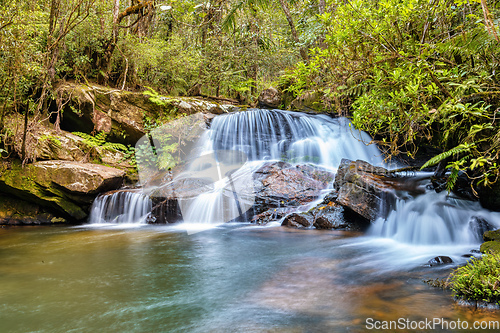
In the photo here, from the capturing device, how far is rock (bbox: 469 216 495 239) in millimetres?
4840

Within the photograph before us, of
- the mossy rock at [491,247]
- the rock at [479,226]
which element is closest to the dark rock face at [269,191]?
the rock at [479,226]

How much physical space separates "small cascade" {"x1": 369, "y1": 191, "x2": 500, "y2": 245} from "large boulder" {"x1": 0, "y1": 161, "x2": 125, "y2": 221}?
7486 mm

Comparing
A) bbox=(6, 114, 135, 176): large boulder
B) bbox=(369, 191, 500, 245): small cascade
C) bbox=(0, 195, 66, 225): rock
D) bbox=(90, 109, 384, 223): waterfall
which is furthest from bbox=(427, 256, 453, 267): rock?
bbox=(0, 195, 66, 225): rock

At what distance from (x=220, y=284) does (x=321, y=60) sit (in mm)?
4244

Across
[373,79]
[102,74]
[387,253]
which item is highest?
[102,74]

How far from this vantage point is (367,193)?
6461mm

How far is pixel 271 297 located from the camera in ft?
11.1

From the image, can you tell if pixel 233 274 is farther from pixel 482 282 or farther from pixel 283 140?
pixel 283 140

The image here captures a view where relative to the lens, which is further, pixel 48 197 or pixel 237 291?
pixel 48 197

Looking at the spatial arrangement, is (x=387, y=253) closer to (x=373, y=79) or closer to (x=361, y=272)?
(x=361, y=272)

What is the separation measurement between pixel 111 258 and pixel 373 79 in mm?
5403

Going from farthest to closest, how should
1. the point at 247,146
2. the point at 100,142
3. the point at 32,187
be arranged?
the point at 247,146 → the point at 100,142 → the point at 32,187

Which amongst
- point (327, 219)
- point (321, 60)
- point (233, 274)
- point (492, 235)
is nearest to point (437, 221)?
point (492, 235)

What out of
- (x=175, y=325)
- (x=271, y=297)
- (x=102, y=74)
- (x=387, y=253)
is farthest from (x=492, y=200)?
(x=102, y=74)
